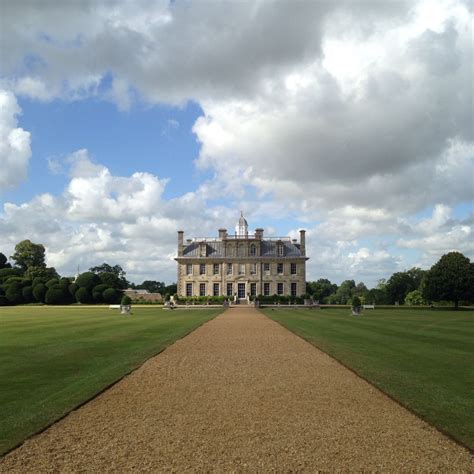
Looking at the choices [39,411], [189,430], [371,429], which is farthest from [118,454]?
[371,429]

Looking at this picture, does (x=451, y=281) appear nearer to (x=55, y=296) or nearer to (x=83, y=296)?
(x=83, y=296)

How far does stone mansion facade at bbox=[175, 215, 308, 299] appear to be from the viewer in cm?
6425

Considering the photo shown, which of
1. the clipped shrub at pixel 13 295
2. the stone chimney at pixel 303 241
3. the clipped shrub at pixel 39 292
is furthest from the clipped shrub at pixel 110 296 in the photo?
the stone chimney at pixel 303 241

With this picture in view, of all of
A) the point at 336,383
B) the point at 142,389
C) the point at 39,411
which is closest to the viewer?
the point at 39,411

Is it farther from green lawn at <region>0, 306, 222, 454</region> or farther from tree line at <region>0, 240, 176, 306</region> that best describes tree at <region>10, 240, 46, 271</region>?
green lawn at <region>0, 306, 222, 454</region>

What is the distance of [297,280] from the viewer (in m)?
64.2

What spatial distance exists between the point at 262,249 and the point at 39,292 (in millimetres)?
28485

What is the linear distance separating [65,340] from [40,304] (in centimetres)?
5027

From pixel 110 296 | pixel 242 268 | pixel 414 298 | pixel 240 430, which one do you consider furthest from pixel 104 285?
pixel 240 430

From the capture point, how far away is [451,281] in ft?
157

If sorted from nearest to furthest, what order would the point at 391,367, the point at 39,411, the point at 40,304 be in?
the point at 39,411
the point at 391,367
the point at 40,304

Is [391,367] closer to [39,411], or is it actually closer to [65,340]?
[39,411]

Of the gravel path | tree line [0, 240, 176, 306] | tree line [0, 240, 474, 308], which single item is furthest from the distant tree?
the gravel path

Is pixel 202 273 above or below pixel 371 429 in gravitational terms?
above
